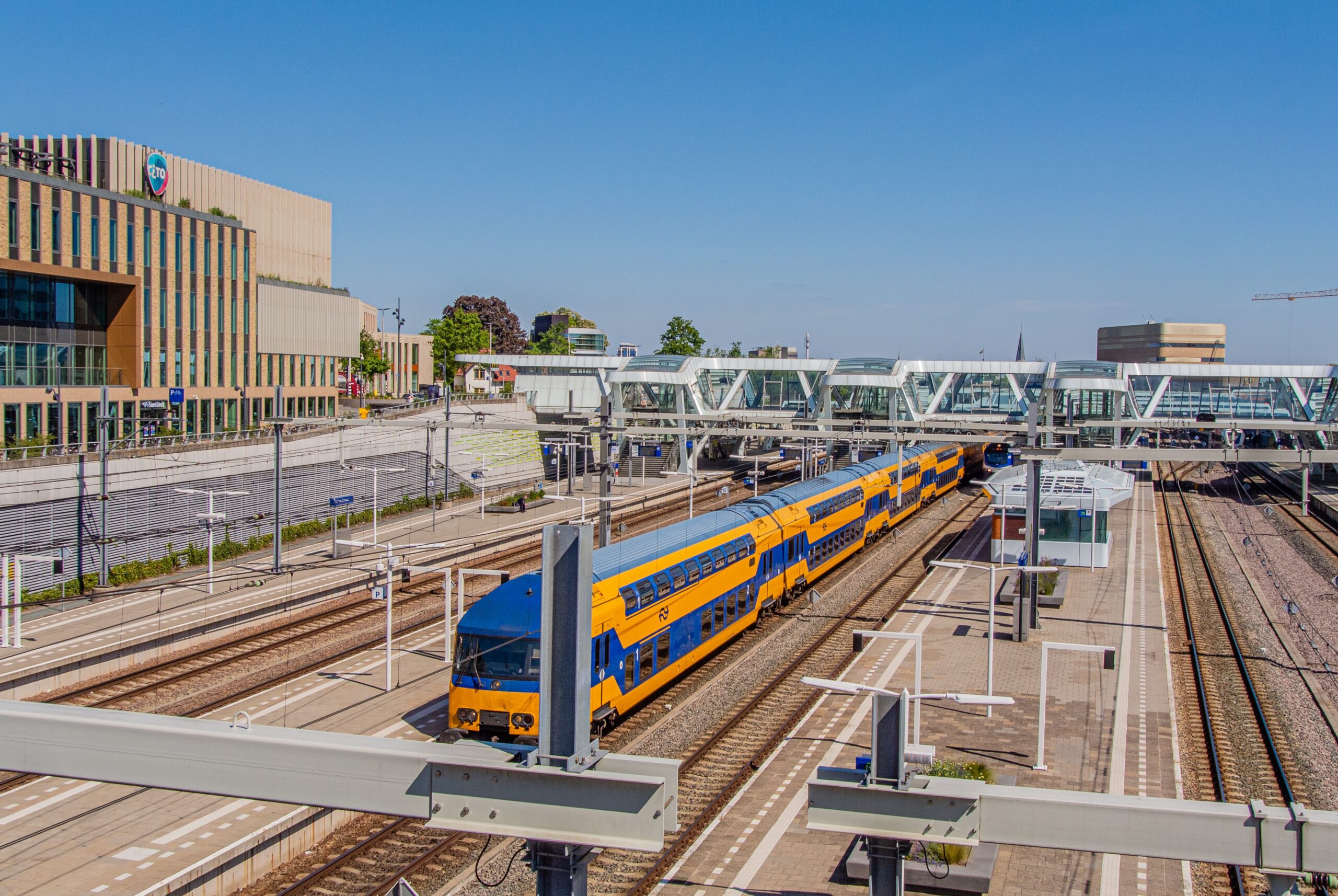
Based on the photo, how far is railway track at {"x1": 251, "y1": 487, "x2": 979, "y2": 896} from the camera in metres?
12.5

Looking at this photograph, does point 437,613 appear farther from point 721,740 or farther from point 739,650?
point 721,740

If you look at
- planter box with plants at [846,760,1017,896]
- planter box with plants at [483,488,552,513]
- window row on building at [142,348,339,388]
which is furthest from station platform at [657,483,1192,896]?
window row on building at [142,348,339,388]

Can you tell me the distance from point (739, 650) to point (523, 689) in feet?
31.1

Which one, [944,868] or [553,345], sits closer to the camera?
[944,868]

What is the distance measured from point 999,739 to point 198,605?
1959 centimetres

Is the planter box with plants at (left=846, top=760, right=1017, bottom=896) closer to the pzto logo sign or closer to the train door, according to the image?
the train door

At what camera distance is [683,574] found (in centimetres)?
1964

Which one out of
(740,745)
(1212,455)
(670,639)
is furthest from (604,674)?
(1212,455)

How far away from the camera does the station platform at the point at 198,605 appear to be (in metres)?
21.0

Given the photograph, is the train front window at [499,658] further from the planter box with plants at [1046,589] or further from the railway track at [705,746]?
the planter box with plants at [1046,589]

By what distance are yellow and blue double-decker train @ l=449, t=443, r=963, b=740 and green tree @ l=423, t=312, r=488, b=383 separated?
181 ft

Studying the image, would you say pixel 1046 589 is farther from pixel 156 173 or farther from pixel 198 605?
pixel 156 173

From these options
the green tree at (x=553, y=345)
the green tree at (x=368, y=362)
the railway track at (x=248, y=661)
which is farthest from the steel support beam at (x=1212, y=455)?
the green tree at (x=553, y=345)

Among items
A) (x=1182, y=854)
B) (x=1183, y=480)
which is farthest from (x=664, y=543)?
(x=1183, y=480)
